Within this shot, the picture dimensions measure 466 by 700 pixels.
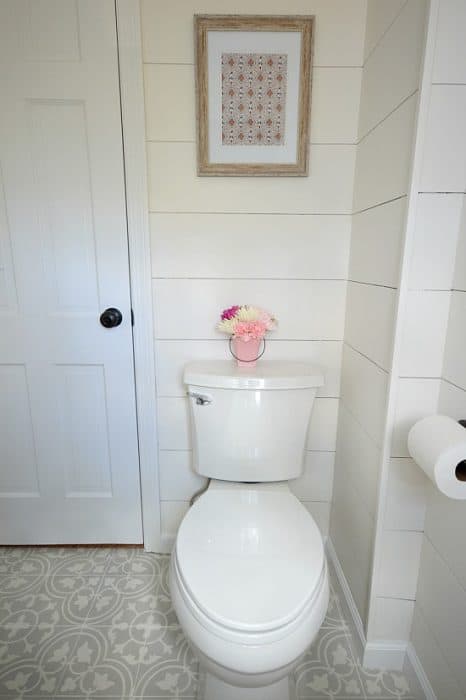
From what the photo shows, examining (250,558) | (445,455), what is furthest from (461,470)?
(250,558)

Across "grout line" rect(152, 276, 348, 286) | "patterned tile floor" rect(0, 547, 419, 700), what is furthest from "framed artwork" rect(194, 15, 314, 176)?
"patterned tile floor" rect(0, 547, 419, 700)

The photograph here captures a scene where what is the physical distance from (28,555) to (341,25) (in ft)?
7.14

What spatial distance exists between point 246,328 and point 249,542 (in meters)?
0.61

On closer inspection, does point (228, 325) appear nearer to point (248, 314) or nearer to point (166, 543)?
point (248, 314)

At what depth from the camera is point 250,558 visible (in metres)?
0.89

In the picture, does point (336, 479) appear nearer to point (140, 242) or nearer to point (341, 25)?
point (140, 242)

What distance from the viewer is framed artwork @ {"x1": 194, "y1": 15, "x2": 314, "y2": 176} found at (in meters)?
1.14

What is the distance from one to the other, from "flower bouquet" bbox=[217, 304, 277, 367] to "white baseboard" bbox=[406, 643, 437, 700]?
37.2 inches

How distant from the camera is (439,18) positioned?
785 mm

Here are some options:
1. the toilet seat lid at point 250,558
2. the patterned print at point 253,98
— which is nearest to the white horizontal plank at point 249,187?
the patterned print at point 253,98

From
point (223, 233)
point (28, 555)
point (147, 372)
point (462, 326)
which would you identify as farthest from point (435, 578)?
point (28, 555)

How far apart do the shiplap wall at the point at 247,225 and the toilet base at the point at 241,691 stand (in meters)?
0.66

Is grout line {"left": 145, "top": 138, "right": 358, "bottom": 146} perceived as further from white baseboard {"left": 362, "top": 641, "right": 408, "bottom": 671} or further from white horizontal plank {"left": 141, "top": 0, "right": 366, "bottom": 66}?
white baseboard {"left": 362, "top": 641, "right": 408, "bottom": 671}

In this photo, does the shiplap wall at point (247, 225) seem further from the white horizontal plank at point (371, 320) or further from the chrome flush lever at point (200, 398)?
the chrome flush lever at point (200, 398)
